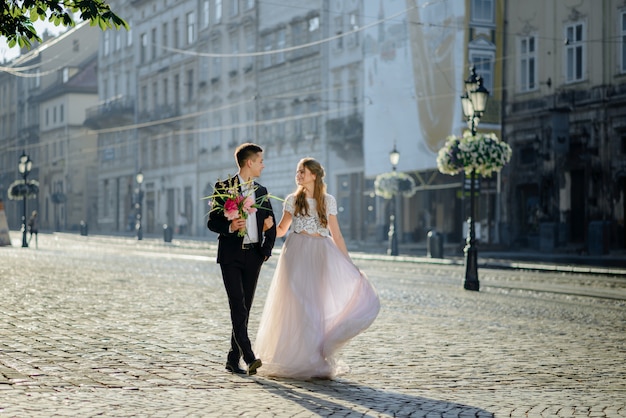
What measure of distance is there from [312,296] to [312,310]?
0.12 metres

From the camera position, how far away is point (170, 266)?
A: 92.4 ft

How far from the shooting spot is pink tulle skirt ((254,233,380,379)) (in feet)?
27.9

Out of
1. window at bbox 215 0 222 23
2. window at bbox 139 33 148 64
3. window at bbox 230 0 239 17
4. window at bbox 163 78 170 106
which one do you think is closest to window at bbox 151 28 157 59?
window at bbox 139 33 148 64

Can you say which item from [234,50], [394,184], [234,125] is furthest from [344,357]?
[234,50]

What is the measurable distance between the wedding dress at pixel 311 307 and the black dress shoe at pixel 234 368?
16 centimetres

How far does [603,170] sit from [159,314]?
79.5 ft

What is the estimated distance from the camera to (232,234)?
8.60 metres

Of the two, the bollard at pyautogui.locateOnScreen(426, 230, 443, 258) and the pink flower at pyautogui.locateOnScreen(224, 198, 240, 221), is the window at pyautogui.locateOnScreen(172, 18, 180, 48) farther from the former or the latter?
the pink flower at pyautogui.locateOnScreen(224, 198, 240, 221)

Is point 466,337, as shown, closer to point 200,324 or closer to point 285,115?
point 200,324

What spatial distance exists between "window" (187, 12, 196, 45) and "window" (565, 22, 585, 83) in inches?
1301

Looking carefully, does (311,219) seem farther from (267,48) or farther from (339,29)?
(267,48)

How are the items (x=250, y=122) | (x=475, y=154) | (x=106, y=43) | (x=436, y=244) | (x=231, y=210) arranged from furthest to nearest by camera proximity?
(x=106, y=43) < (x=250, y=122) < (x=436, y=244) < (x=475, y=154) < (x=231, y=210)

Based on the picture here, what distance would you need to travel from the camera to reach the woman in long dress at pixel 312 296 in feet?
27.9

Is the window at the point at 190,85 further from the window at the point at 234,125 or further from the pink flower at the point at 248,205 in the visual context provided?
the pink flower at the point at 248,205
